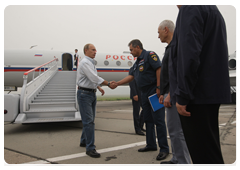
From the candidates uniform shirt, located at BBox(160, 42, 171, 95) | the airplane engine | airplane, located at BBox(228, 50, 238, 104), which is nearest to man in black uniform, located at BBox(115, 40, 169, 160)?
uniform shirt, located at BBox(160, 42, 171, 95)

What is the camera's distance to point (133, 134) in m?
4.20

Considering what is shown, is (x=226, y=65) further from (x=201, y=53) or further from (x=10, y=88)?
(x=10, y=88)

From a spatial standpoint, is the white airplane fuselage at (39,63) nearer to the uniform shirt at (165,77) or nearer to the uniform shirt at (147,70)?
the uniform shirt at (147,70)

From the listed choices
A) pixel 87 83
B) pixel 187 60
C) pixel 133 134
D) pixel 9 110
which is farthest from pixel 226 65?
pixel 9 110

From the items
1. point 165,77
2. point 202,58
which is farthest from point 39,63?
point 202,58

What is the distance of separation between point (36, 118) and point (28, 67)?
22.3 feet

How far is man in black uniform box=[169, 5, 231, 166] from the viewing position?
4.32ft

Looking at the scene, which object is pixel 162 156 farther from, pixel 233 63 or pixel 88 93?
pixel 233 63

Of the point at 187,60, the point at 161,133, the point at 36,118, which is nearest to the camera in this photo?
the point at 187,60

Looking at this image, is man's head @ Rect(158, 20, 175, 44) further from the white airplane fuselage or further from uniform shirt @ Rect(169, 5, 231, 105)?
the white airplane fuselage

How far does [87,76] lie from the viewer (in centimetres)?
303

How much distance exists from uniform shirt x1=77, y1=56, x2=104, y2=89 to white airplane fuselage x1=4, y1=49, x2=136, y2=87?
28.2 ft

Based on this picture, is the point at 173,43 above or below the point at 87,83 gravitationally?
above

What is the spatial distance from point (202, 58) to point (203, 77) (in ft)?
0.49
